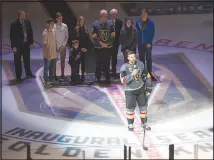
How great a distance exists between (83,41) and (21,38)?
0.85 meters

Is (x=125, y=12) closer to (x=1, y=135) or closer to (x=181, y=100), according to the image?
(x=181, y=100)

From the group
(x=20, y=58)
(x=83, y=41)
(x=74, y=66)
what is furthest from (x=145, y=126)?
(x=20, y=58)

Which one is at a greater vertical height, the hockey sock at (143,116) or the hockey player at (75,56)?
the hockey player at (75,56)

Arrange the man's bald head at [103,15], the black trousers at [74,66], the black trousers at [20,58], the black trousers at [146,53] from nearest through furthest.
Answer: the man's bald head at [103,15], the black trousers at [146,53], the black trousers at [74,66], the black trousers at [20,58]

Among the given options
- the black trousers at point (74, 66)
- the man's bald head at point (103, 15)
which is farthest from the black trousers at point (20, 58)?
the man's bald head at point (103, 15)

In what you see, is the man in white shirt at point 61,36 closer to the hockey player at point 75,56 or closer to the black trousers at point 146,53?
the hockey player at point 75,56

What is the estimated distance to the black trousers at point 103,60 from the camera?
5953 mm

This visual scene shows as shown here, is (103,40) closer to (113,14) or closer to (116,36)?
(116,36)

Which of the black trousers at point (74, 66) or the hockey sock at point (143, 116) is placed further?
the black trousers at point (74, 66)

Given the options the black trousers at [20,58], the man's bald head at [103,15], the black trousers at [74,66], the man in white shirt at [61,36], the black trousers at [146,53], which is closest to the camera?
the man's bald head at [103,15]

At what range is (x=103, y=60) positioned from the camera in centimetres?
601

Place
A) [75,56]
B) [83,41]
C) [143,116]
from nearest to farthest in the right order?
[143,116], [83,41], [75,56]

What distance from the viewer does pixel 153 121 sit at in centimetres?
648

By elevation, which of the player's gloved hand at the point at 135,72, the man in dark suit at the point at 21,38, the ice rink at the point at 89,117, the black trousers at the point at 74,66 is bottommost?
the ice rink at the point at 89,117
